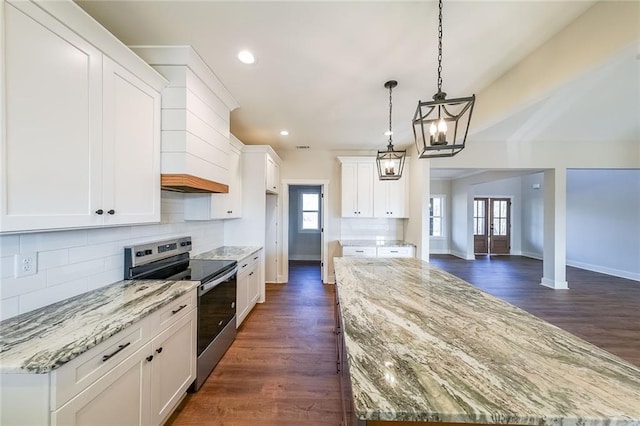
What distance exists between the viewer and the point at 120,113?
161cm

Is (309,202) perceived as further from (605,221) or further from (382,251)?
(605,221)

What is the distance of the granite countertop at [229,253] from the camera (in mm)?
3029

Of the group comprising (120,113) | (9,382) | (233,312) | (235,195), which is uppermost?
(120,113)

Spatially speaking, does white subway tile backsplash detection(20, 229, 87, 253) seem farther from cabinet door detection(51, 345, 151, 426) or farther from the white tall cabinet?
the white tall cabinet

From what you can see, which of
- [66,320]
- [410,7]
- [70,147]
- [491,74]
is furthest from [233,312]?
[491,74]

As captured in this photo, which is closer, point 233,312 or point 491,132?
point 233,312

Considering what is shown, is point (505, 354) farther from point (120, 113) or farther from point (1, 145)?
point (120, 113)

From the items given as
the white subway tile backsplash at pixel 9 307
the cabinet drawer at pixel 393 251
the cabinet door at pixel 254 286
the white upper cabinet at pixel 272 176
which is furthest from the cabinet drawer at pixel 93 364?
the cabinet drawer at pixel 393 251

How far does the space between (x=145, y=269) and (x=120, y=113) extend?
1235 millimetres

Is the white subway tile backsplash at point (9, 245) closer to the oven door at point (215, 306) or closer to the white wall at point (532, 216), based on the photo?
the oven door at point (215, 306)

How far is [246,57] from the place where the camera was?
2096 mm

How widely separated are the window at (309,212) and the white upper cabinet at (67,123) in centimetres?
612

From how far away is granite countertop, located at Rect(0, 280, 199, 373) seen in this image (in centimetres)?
94

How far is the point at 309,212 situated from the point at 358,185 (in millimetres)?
3249
